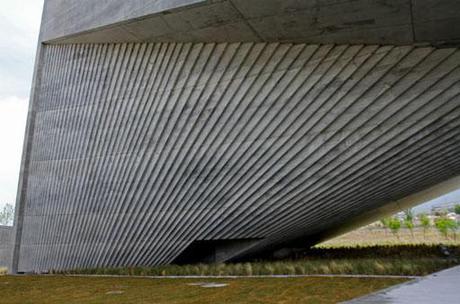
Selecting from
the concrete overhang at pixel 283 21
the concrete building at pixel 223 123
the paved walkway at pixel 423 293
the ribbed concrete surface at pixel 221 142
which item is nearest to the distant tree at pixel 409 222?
the concrete building at pixel 223 123

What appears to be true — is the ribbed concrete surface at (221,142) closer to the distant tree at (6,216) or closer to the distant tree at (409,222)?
the distant tree at (409,222)

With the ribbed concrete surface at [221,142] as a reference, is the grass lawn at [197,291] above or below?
below

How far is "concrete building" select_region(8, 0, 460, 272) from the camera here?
9094 millimetres

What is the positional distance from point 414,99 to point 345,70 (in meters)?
1.54

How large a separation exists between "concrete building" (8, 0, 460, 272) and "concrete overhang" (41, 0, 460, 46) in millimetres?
35

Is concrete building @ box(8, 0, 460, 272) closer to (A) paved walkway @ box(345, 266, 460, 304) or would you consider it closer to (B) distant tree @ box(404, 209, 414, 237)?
(A) paved walkway @ box(345, 266, 460, 304)

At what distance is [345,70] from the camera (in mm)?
9586

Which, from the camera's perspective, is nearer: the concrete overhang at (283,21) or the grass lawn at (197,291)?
the grass lawn at (197,291)

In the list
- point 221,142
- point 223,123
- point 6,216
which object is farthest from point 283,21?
point 6,216

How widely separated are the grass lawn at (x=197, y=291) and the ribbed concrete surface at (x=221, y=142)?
2.44 m

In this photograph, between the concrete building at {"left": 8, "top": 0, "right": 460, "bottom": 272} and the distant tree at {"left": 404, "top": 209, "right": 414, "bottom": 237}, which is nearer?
the concrete building at {"left": 8, "top": 0, "right": 460, "bottom": 272}

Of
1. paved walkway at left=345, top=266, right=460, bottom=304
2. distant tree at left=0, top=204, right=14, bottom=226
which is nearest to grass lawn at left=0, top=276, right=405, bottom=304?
paved walkway at left=345, top=266, right=460, bottom=304

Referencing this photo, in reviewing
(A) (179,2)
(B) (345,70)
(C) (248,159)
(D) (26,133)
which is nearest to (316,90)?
(B) (345,70)

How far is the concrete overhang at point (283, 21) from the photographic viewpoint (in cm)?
837
